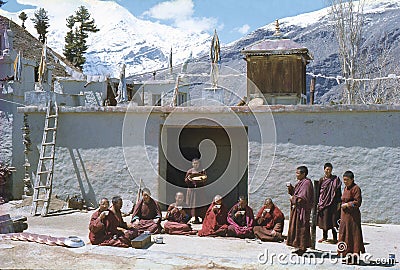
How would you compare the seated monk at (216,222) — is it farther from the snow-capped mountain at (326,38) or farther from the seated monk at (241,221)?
the snow-capped mountain at (326,38)

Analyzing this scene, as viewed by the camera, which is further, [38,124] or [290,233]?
[38,124]

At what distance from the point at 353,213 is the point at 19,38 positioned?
24.6 meters

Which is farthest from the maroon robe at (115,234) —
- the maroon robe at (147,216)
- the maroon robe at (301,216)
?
the maroon robe at (301,216)

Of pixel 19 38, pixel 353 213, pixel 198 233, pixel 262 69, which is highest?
pixel 19 38

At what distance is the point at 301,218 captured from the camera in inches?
312

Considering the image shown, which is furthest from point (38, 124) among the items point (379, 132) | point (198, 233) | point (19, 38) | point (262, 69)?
point (19, 38)

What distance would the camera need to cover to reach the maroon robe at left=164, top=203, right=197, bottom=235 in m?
9.87

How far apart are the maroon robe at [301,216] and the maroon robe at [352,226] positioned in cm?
57

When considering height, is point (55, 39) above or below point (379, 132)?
above

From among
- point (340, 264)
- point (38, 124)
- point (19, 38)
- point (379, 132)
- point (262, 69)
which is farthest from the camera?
point (19, 38)

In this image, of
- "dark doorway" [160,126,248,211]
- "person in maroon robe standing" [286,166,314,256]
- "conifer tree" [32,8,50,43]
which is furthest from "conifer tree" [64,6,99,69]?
"person in maroon robe standing" [286,166,314,256]

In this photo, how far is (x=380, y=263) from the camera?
7348mm

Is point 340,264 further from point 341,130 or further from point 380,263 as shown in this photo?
point 341,130

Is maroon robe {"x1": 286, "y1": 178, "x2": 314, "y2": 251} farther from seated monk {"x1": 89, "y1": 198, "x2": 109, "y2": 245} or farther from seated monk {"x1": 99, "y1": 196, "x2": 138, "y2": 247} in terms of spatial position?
seated monk {"x1": 89, "y1": 198, "x2": 109, "y2": 245}
